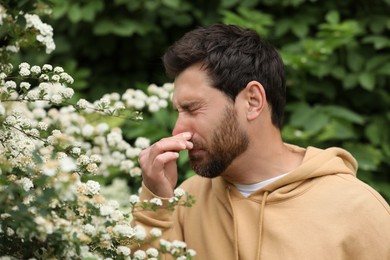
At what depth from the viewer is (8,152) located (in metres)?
1.85

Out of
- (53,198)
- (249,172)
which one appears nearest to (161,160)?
(249,172)

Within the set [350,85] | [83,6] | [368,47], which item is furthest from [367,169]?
[83,6]

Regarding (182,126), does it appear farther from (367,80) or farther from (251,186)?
(367,80)

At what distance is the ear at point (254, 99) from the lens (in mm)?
2395

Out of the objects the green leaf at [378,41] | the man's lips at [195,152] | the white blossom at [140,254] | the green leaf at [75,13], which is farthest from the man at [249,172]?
the green leaf at [75,13]

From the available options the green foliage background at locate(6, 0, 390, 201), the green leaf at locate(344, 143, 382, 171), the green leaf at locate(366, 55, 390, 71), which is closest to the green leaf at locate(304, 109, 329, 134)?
the green foliage background at locate(6, 0, 390, 201)

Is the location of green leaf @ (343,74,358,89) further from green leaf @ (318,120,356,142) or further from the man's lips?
the man's lips

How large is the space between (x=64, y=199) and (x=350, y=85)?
2545mm

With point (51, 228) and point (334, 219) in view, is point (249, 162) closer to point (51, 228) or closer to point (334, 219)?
point (334, 219)

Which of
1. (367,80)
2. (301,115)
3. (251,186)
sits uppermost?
(251,186)

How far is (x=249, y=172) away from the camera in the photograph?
8.00ft

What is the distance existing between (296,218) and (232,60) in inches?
21.2

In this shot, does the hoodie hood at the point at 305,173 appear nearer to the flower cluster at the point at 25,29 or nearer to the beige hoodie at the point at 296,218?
the beige hoodie at the point at 296,218

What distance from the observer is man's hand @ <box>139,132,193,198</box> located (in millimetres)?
2297
